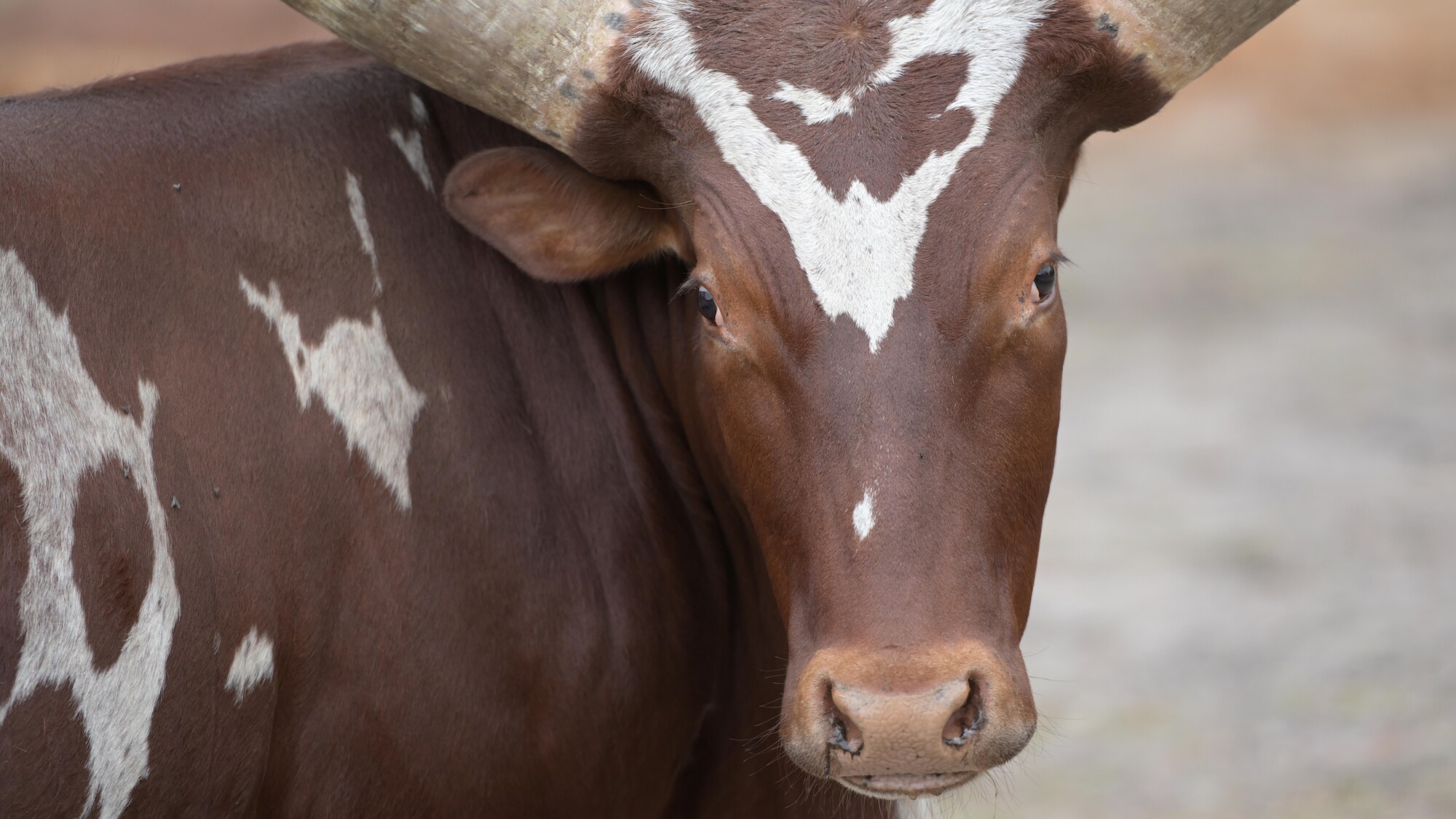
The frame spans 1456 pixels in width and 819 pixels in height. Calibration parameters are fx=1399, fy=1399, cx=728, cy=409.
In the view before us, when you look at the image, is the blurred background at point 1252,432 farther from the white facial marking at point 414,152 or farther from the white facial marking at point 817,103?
the white facial marking at point 414,152

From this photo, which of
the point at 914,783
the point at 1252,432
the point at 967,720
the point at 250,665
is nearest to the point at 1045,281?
the point at 967,720

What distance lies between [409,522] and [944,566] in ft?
3.39

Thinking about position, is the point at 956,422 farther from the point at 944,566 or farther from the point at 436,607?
the point at 436,607

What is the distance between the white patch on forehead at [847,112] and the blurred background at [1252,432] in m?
1.24

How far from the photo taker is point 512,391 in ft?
9.69

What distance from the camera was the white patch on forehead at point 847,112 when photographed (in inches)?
97.9

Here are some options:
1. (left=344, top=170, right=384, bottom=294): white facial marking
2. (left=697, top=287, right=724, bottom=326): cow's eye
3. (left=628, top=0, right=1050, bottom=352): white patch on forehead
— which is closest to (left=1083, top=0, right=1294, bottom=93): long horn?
Result: (left=628, top=0, right=1050, bottom=352): white patch on forehead

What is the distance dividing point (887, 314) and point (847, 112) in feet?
1.24

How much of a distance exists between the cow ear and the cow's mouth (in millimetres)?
1156

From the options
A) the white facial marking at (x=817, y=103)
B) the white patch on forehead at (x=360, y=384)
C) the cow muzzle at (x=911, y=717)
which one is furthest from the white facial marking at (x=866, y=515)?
the white patch on forehead at (x=360, y=384)

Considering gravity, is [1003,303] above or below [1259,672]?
above

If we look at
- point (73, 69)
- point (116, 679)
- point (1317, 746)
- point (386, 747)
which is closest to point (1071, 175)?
point (386, 747)

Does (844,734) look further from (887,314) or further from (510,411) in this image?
(510,411)

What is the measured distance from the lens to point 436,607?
107 inches
